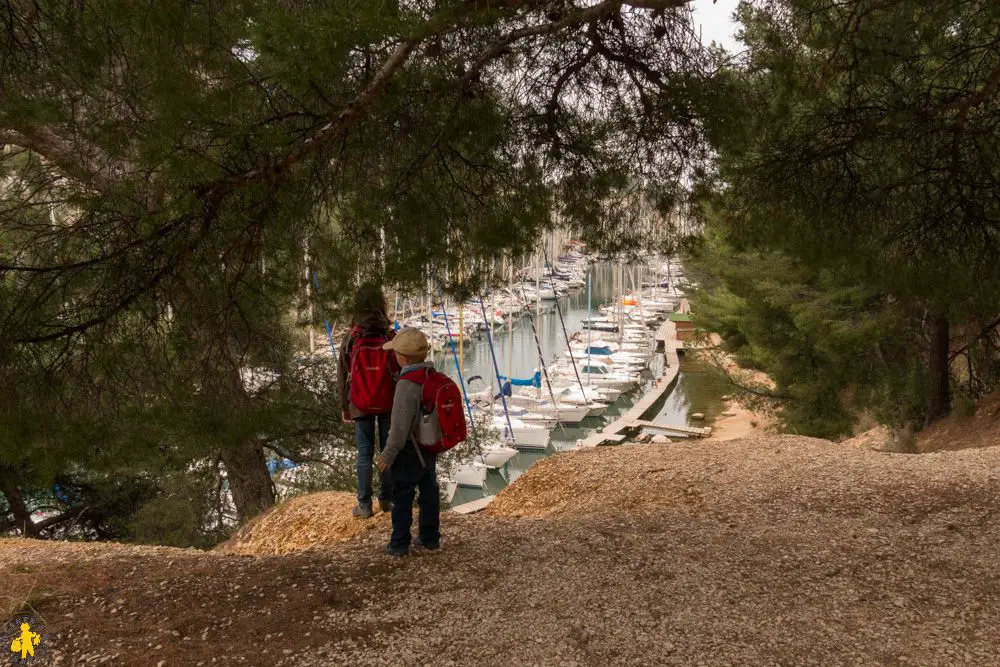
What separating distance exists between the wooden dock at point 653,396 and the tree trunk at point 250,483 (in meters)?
12.6

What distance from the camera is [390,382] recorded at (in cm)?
466

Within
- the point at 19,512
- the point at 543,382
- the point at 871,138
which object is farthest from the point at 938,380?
the point at 543,382

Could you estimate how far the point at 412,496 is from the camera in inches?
166

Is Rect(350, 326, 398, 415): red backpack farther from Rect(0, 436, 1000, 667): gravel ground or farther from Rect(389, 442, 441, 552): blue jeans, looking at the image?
Rect(0, 436, 1000, 667): gravel ground

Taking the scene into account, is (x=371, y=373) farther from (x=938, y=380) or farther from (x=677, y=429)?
(x=677, y=429)

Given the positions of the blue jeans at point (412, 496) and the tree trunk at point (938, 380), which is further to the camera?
the tree trunk at point (938, 380)

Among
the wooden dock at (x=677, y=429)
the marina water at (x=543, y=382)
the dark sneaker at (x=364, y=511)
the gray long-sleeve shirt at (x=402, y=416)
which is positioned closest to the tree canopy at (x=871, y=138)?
the gray long-sleeve shirt at (x=402, y=416)

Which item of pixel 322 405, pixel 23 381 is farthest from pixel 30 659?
pixel 322 405

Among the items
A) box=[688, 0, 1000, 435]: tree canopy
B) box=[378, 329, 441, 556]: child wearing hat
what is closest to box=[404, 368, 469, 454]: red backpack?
box=[378, 329, 441, 556]: child wearing hat

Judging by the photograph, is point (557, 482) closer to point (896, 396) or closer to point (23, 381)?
point (23, 381)

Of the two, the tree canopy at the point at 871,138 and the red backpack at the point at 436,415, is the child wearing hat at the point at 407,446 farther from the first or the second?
the tree canopy at the point at 871,138

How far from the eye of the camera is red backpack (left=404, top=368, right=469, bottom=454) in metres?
3.96

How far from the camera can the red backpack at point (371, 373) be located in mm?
4562

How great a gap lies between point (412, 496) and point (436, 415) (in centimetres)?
52
